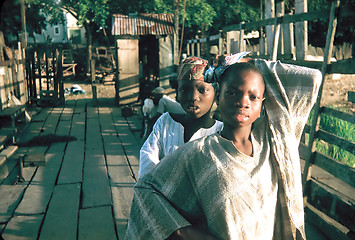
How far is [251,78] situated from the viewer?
118 cm

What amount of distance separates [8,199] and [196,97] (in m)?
3.19

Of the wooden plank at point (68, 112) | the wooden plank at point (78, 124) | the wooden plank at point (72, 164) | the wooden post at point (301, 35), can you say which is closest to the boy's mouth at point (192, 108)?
the wooden post at point (301, 35)

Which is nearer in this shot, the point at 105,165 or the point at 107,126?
the point at 105,165

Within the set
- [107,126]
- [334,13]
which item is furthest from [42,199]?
[107,126]

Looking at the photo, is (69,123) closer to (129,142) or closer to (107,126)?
(107,126)

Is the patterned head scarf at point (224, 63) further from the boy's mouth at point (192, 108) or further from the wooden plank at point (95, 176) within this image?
the wooden plank at point (95, 176)

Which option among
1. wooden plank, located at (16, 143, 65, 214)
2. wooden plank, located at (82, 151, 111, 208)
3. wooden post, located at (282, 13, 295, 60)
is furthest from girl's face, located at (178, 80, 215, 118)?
wooden post, located at (282, 13, 295, 60)

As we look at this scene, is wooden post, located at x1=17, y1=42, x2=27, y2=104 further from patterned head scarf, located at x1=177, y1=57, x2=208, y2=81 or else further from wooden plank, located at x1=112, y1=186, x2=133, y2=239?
patterned head scarf, located at x1=177, y1=57, x2=208, y2=81

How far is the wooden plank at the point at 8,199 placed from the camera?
3395 mm

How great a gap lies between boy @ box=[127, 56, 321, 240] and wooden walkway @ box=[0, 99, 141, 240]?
210 cm

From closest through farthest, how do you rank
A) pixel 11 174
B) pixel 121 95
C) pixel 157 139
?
1. pixel 157 139
2. pixel 11 174
3. pixel 121 95

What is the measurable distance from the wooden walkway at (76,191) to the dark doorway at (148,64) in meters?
4.86

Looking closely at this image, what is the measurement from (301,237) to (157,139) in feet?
2.86

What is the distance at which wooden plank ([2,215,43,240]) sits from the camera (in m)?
2.94
